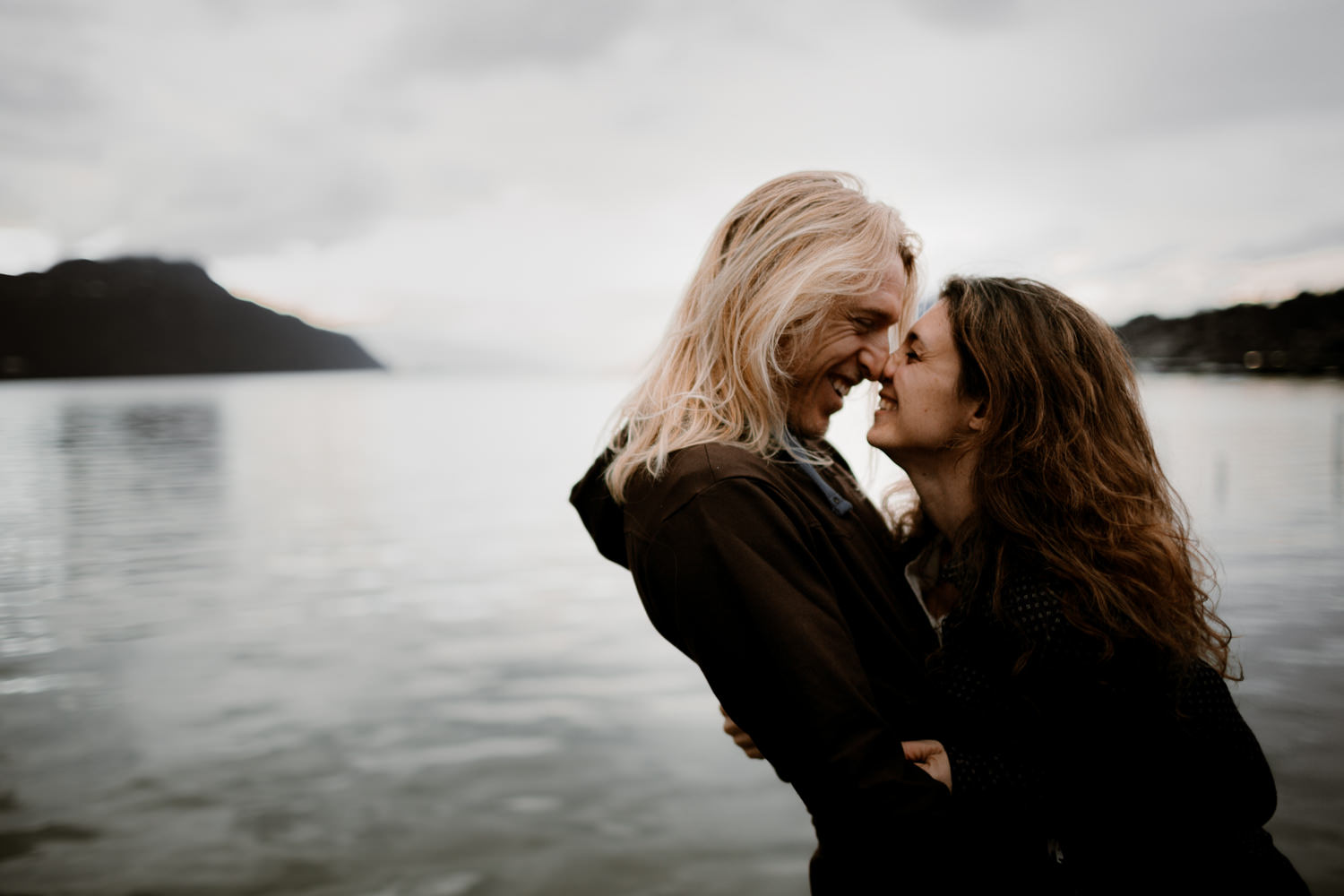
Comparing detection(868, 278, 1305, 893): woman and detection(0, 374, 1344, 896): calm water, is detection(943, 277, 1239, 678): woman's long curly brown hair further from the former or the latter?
detection(0, 374, 1344, 896): calm water

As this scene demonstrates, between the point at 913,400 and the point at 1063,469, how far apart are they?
385mm

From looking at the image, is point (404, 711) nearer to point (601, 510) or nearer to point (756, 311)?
point (601, 510)

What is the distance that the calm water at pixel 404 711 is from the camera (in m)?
5.89

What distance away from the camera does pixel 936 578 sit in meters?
2.37

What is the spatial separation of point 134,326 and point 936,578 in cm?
14050

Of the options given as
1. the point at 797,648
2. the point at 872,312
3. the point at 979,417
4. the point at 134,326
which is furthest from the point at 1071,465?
the point at 134,326

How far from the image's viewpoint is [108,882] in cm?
555

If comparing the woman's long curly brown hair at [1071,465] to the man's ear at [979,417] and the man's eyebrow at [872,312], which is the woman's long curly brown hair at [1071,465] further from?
the man's eyebrow at [872,312]

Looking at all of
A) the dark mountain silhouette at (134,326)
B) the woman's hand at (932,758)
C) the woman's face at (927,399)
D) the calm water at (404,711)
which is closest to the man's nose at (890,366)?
the woman's face at (927,399)

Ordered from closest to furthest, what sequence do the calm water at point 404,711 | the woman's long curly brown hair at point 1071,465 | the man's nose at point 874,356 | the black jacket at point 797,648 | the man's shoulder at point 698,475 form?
the black jacket at point 797,648
the man's shoulder at point 698,475
the woman's long curly brown hair at point 1071,465
the man's nose at point 874,356
the calm water at point 404,711

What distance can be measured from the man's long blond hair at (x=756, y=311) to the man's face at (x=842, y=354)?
1.4 inches

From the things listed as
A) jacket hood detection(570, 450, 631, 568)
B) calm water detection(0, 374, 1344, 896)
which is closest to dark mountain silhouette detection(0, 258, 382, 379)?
calm water detection(0, 374, 1344, 896)

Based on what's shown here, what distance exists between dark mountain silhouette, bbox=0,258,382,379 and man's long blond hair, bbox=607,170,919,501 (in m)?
65.5

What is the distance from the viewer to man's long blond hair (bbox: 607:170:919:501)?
2.04 meters
